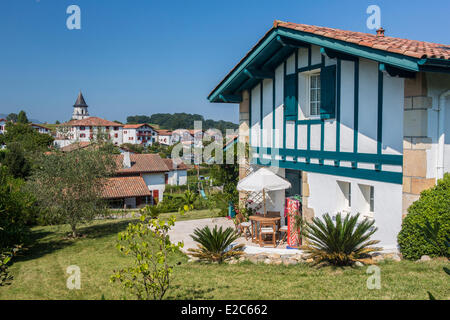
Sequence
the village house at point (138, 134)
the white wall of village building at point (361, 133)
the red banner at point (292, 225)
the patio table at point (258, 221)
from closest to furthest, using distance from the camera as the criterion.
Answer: the white wall of village building at point (361, 133), the red banner at point (292, 225), the patio table at point (258, 221), the village house at point (138, 134)

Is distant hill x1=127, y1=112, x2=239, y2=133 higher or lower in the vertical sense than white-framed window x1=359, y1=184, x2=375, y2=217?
higher

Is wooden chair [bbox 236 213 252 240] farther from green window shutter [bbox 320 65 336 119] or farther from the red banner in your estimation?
green window shutter [bbox 320 65 336 119]

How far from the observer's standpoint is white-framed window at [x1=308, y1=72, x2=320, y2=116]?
11531mm

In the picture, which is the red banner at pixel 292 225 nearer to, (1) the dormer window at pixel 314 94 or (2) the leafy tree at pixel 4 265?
(1) the dormer window at pixel 314 94

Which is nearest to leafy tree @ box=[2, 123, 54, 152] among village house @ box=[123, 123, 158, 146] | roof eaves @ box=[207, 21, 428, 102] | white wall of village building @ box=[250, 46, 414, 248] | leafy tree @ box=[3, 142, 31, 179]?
leafy tree @ box=[3, 142, 31, 179]

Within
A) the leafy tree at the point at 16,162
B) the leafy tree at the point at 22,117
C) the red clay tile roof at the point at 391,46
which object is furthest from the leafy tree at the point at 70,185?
the leafy tree at the point at 22,117

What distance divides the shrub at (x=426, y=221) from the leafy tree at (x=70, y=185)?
11484 mm

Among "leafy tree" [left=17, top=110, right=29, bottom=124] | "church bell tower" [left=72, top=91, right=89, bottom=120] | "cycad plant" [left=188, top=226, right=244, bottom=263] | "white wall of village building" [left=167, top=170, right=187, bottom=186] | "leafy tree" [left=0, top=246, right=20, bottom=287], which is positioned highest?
"church bell tower" [left=72, top=91, right=89, bottom=120]

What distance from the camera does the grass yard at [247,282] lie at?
21.5 feet

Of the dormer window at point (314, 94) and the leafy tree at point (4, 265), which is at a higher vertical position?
the dormer window at point (314, 94)

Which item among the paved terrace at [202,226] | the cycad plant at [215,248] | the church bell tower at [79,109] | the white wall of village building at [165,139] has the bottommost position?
the paved terrace at [202,226]

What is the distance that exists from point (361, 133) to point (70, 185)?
35.8 feet

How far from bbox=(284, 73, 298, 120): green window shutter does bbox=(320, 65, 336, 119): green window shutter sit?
130 centimetres
